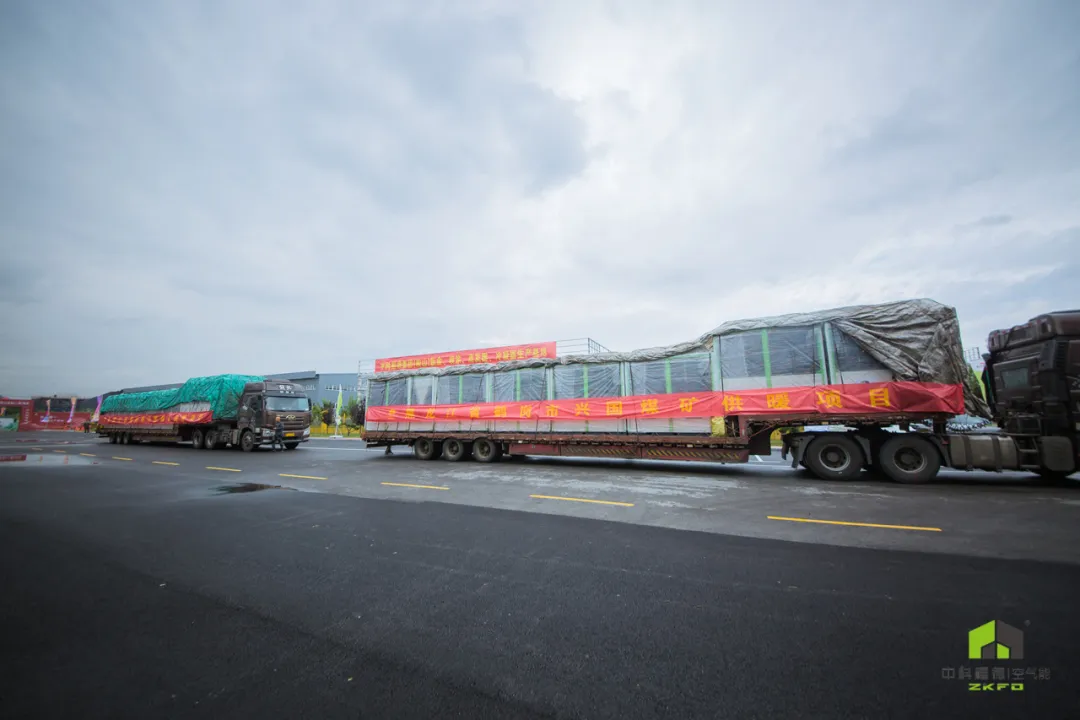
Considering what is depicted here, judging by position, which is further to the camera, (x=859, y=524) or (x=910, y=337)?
(x=910, y=337)

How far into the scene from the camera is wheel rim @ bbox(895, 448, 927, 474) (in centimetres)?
913

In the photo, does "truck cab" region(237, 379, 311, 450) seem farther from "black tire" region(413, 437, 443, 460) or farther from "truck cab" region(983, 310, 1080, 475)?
"truck cab" region(983, 310, 1080, 475)

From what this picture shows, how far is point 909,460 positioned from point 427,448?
14138 millimetres

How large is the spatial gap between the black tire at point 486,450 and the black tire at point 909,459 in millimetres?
10785

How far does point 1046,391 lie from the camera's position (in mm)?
8352

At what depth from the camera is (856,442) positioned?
31.8 feet

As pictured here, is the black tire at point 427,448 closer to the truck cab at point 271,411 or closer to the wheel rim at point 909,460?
the truck cab at point 271,411

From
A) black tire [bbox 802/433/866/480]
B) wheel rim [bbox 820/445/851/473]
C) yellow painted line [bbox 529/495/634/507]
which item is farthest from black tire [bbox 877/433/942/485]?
yellow painted line [bbox 529/495/634/507]

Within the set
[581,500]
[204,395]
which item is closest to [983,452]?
[581,500]

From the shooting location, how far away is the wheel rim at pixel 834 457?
9742 millimetres

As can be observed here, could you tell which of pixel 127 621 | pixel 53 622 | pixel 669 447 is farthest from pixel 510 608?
pixel 669 447

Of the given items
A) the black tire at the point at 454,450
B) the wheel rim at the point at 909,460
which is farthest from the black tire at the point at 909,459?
the black tire at the point at 454,450

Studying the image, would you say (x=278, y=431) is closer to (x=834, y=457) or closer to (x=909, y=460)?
(x=834, y=457)

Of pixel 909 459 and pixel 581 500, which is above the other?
pixel 909 459
